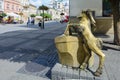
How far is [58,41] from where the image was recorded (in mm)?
6160

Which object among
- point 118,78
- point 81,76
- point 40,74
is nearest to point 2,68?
point 40,74

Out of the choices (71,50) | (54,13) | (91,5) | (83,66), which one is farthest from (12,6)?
(83,66)

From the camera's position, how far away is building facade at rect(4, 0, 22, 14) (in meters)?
56.4

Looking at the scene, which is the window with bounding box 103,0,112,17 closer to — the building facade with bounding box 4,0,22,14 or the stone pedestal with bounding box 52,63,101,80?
the stone pedestal with bounding box 52,63,101,80

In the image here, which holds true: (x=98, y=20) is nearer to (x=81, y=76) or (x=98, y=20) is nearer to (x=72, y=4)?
(x=72, y=4)

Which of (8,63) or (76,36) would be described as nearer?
(76,36)

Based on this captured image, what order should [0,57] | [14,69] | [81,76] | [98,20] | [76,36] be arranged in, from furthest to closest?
[98,20], [0,57], [14,69], [76,36], [81,76]

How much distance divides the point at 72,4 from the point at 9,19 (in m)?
34.7

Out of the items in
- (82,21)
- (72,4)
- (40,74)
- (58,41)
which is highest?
(72,4)

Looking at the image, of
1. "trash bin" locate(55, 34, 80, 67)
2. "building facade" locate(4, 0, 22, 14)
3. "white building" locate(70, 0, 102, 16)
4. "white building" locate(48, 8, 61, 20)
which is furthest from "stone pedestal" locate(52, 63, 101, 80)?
"white building" locate(48, 8, 61, 20)

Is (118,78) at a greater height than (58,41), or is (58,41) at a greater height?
(58,41)

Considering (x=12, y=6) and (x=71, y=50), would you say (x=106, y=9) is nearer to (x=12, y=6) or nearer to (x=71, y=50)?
(x=71, y=50)

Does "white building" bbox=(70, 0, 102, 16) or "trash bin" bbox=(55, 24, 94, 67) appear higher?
"white building" bbox=(70, 0, 102, 16)

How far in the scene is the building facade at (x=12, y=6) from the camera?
5641cm
